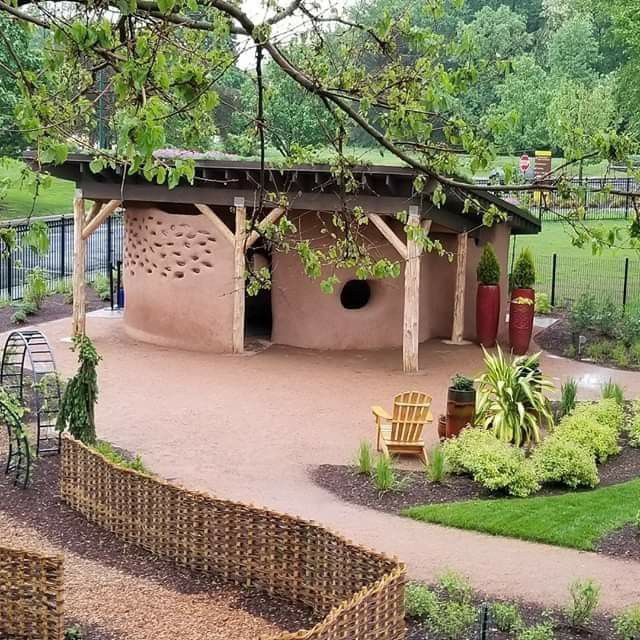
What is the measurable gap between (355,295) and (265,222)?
40.8ft

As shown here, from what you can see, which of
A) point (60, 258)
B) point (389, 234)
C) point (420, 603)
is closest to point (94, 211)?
point (389, 234)

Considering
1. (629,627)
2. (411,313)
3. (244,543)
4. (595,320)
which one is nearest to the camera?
(629,627)

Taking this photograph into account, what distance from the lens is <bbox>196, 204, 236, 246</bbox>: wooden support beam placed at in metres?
18.5

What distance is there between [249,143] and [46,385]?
6636 millimetres

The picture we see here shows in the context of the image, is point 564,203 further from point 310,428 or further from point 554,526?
point 310,428

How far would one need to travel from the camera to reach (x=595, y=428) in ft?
43.7

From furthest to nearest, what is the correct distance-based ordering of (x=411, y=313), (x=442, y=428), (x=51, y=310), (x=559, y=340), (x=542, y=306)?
(x=542, y=306) → (x=51, y=310) → (x=559, y=340) → (x=411, y=313) → (x=442, y=428)

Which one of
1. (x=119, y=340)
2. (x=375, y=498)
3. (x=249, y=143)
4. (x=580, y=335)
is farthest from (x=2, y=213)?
(x=249, y=143)

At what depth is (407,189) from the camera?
17.6 metres

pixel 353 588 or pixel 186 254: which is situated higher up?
pixel 186 254

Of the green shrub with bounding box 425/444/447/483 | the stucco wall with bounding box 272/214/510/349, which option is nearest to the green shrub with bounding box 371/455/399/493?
the green shrub with bounding box 425/444/447/483

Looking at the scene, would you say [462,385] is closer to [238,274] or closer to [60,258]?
[238,274]

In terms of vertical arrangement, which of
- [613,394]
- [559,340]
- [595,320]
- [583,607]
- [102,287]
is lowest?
[583,607]

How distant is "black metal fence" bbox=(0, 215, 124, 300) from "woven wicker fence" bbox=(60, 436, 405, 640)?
12.9 metres
